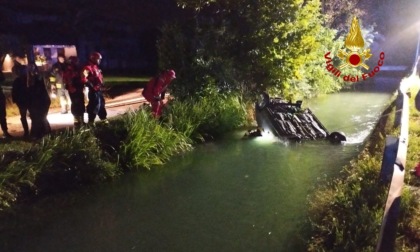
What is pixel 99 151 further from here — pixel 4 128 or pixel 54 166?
pixel 4 128

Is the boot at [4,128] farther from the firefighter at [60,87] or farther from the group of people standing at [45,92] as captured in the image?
the firefighter at [60,87]

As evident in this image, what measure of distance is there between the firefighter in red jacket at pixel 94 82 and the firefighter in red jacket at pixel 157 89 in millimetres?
1116

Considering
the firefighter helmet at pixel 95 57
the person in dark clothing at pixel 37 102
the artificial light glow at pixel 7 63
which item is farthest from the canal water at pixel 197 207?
the artificial light glow at pixel 7 63

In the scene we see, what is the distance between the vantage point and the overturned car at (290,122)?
412 inches

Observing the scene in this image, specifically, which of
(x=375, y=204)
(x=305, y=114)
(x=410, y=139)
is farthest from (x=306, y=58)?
(x=375, y=204)

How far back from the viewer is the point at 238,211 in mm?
6168

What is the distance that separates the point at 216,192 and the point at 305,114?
17.5ft

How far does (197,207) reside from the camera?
6.41 metres

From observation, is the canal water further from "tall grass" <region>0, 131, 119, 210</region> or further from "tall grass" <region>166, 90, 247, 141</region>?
"tall grass" <region>166, 90, 247, 141</region>

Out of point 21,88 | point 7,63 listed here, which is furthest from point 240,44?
point 7,63

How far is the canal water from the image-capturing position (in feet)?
17.5

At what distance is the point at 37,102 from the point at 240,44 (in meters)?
6.78

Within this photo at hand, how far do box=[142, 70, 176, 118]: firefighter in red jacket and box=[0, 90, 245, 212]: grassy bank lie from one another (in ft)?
1.07

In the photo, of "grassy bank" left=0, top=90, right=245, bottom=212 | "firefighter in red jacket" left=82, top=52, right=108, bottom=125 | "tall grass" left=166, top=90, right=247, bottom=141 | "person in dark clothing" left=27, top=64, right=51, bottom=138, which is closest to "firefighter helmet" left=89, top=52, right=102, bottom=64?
"firefighter in red jacket" left=82, top=52, right=108, bottom=125
